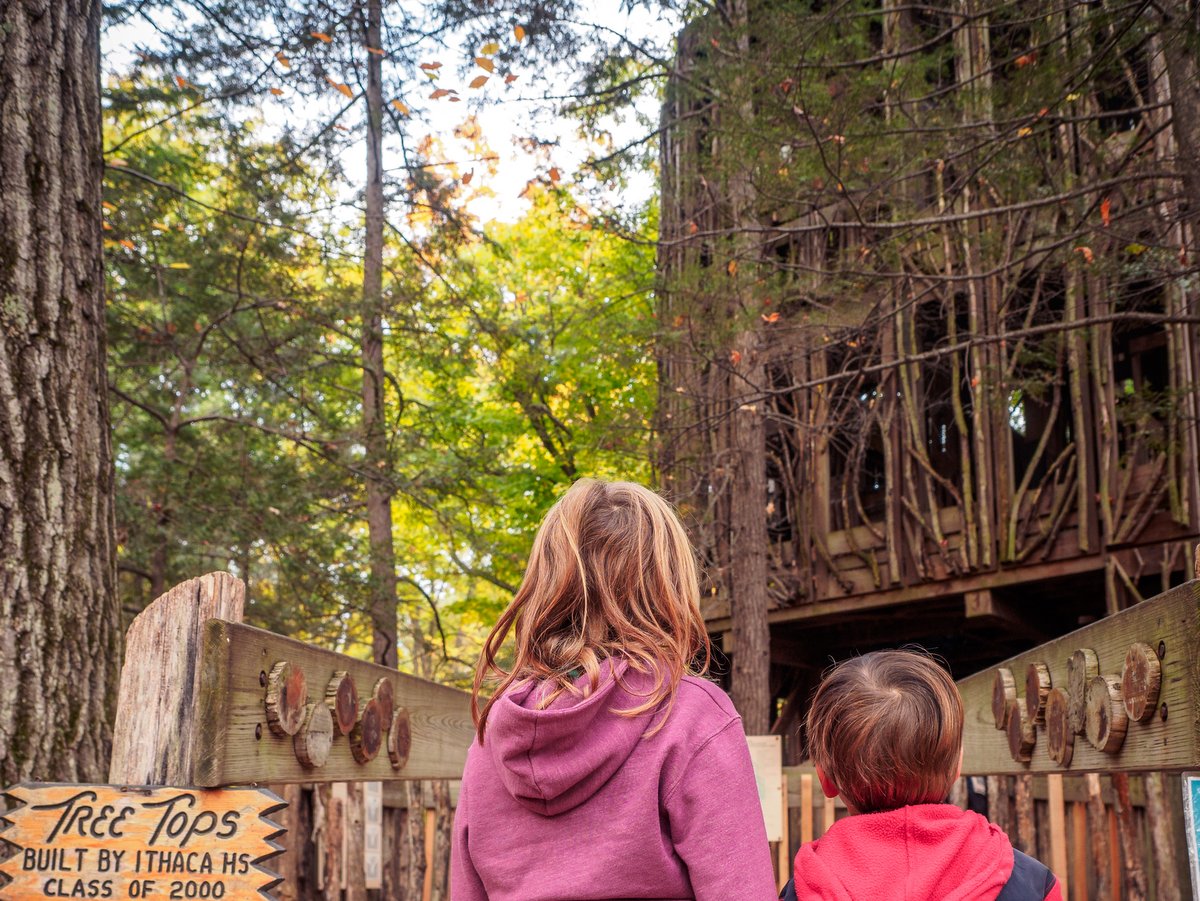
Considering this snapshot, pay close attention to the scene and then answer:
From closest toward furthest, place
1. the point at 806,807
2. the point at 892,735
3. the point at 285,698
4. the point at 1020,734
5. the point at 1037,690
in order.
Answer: the point at 892,735 < the point at 285,698 < the point at 1037,690 < the point at 1020,734 < the point at 806,807

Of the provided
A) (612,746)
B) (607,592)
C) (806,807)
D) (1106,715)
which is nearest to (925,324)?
(806,807)

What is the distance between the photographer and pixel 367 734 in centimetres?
340

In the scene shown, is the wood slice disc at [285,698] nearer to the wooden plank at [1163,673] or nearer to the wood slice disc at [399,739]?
the wood slice disc at [399,739]

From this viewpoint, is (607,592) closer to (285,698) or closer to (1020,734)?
(285,698)

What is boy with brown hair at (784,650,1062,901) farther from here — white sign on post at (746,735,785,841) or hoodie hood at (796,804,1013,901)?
white sign on post at (746,735,785,841)

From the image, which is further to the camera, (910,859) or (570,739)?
(910,859)

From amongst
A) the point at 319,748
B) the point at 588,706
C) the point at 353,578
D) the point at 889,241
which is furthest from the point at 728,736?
the point at 353,578

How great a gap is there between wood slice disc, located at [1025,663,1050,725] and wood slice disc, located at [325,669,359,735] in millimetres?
1944

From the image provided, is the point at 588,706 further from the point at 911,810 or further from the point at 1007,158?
the point at 1007,158

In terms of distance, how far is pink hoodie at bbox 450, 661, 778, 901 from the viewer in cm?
193

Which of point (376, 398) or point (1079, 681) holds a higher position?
point (376, 398)

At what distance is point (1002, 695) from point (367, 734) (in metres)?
1.97

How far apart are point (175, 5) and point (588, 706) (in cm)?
721

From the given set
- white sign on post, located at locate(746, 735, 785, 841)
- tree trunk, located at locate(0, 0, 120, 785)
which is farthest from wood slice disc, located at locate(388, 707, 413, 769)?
white sign on post, located at locate(746, 735, 785, 841)
